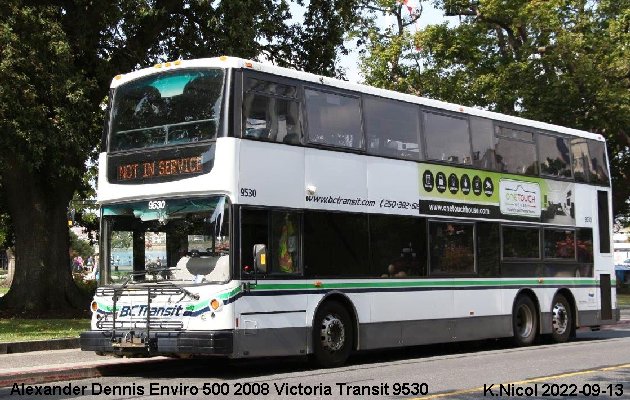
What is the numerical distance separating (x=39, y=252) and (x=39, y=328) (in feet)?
17.0

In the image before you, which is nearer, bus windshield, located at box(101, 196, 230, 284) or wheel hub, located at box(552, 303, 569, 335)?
bus windshield, located at box(101, 196, 230, 284)

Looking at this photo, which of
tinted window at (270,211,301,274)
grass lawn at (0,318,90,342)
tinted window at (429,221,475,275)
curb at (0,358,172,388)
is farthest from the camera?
grass lawn at (0,318,90,342)

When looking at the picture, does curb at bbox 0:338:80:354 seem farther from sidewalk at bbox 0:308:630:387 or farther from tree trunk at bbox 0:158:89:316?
tree trunk at bbox 0:158:89:316

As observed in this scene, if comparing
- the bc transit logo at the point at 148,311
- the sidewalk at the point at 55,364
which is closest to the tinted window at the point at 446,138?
the bc transit logo at the point at 148,311

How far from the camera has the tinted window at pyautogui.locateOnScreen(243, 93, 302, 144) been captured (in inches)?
543

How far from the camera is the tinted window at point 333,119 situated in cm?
1493

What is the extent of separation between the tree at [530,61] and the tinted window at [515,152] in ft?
66.3

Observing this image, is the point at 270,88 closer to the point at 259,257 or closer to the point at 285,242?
the point at 285,242

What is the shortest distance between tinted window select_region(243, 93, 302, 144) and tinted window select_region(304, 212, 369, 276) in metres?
1.28

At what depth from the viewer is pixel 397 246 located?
1636 cm

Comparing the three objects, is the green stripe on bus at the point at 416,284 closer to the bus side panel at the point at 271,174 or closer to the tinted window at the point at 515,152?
the bus side panel at the point at 271,174

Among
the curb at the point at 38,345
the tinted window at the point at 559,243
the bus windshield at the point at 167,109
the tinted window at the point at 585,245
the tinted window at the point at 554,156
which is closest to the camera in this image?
the bus windshield at the point at 167,109

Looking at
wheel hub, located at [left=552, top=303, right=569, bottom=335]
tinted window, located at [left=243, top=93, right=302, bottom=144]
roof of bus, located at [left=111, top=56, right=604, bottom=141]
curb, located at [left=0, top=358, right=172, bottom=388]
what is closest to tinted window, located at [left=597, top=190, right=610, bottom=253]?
wheel hub, located at [left=552, top=303, right=569, bottom=335]

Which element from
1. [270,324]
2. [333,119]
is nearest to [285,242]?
[270,324]
